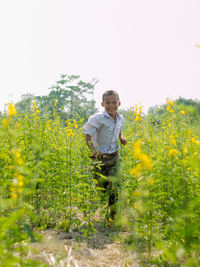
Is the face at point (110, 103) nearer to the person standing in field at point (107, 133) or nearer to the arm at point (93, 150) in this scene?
the person standing in field at point (107, 133)

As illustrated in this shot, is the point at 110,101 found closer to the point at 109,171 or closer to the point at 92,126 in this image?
the point at 92,126

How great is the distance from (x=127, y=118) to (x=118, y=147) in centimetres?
87

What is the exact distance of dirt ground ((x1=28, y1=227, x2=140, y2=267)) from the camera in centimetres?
227

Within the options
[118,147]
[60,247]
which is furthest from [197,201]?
[118,147]

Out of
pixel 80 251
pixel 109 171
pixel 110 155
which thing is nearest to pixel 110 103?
pixel 110 155

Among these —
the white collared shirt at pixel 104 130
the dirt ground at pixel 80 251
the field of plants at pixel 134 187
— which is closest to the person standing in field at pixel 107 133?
the white collared shirt at pixel 104 130

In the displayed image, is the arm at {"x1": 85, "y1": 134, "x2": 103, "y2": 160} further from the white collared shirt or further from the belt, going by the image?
the belt

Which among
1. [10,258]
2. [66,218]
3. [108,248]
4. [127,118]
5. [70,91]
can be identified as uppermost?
[70,91]

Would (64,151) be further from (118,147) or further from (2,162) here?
(118,147)

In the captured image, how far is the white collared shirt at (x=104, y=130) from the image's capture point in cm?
352

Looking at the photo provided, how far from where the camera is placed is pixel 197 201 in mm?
1792

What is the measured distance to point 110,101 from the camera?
3529mm

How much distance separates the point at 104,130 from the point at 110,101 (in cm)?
41

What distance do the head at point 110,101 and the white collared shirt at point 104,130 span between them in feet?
0.28
